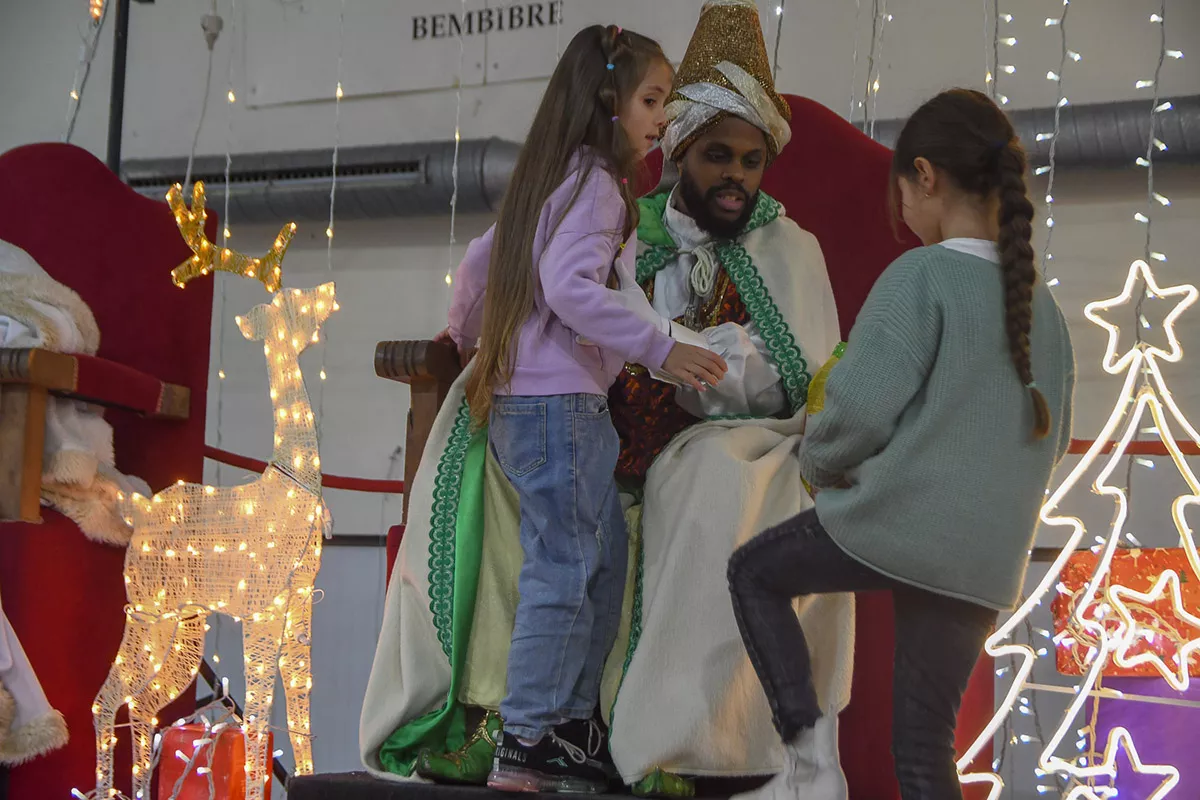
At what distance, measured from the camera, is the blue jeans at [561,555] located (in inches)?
88.4

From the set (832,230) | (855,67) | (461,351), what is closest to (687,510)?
(461,351)

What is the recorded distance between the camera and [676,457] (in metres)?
2.56

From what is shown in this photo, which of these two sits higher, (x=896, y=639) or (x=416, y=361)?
(x=416, y=361)

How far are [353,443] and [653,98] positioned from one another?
3.67 metres

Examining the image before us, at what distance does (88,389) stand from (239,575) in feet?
2.27

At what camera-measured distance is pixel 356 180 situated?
5.66 metres

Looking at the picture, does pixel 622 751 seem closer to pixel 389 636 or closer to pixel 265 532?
pixel 389 636

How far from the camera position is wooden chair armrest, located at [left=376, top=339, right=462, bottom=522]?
269 centimetres

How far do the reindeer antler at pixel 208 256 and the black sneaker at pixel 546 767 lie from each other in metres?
1.52

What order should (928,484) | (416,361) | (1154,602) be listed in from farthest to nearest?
(1154,602) → (416,361) → (928,484)

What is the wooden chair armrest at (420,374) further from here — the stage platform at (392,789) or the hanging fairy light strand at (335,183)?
the hanging fairy light strand at (335,183)

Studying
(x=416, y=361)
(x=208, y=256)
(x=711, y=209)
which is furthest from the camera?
(x=208, y=256)

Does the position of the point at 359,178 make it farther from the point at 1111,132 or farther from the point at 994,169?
the point at 994,169

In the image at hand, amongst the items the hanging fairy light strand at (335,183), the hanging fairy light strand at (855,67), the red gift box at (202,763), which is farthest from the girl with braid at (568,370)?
the hanging fairy light strand at (335,183)
